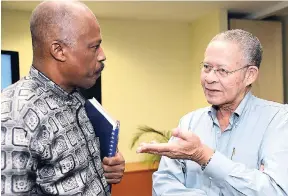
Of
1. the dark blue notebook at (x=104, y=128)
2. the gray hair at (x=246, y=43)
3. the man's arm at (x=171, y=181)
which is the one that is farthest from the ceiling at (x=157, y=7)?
the dark blue notebook at (x=104, y=128)

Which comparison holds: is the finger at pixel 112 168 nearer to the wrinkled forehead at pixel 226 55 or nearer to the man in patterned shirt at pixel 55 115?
the man in patterned shirt at pixel 55 115

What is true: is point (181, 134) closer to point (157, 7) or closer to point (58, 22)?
point (58, 22)

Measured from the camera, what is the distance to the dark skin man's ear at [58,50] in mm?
929

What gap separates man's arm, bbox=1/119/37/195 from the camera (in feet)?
2.60

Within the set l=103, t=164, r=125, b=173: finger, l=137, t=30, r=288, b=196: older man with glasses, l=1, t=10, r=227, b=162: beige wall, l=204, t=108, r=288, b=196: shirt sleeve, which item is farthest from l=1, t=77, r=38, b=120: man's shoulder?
l=1, t=10, r=227, b=162: beige wall

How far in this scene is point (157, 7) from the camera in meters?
3.95

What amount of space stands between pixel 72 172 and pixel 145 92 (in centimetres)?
370

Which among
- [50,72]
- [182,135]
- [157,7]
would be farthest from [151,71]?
[50,72]

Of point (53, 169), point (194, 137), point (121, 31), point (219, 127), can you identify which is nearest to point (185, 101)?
point (121, 31)

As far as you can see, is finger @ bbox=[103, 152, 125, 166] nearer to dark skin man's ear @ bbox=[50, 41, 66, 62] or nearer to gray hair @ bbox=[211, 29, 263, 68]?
dark skin man's ear @ bbox=[50, 41, 66, 62]

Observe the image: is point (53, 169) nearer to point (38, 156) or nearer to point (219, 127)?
point (38, 156)

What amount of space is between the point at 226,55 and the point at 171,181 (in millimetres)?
531

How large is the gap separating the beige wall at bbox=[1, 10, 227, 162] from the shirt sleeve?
3221 millimetres

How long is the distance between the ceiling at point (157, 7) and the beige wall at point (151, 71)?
0.17 m
